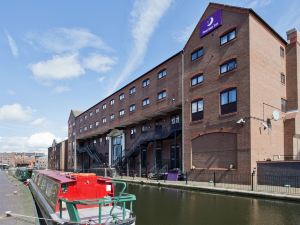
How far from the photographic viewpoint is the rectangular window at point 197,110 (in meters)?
27.1

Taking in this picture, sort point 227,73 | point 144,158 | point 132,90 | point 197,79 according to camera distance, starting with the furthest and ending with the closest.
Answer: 1. point 132,90
2. point 144,158
3. point 197,79
4. point 227,73

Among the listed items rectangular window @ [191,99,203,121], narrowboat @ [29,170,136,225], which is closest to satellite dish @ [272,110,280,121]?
rectangular window @ [191,99,203,121]

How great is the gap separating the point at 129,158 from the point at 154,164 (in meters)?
5.84

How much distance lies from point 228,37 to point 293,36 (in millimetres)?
7207

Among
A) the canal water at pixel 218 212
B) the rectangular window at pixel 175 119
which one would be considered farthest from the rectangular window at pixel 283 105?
the canal water at pixel 218 212

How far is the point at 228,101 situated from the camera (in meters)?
24.4

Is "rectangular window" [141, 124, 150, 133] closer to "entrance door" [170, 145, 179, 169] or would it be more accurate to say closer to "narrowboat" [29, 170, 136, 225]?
"entrance door" [170, 145, 179, 169]

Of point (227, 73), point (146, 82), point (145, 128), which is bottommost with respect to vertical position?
point (145, 128)

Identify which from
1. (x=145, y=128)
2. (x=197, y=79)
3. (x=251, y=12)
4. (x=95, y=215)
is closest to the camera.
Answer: (x=95, y=215)

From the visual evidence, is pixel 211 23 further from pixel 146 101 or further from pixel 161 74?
pixel 146 101

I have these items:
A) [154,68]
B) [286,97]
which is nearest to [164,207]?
[286,97]

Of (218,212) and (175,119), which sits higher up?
(175,119)

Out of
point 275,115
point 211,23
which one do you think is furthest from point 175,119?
point 275,115

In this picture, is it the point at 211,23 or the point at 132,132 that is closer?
the point at 211,23
